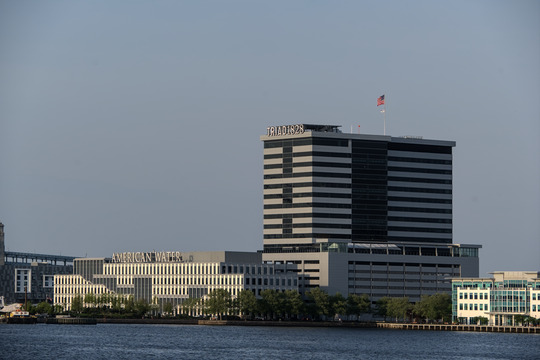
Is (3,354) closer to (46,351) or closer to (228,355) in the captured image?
(46,351)

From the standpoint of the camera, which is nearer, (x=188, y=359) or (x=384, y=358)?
(x=188, y=359)

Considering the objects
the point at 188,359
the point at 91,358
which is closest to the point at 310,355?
the point at 188,359

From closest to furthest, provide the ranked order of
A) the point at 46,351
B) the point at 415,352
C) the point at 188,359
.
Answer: the point at 188,359 → the point at 46,351 → the point at 415,352

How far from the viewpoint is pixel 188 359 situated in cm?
17025

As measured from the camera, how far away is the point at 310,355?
18438cm

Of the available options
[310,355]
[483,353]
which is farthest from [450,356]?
[310,355]

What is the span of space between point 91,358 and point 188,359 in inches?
537

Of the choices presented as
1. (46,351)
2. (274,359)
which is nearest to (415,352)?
(274,359)

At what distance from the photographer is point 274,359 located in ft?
569

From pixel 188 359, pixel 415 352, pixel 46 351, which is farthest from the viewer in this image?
pixel 415 352

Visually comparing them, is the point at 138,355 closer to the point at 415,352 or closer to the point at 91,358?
the point at 91,358

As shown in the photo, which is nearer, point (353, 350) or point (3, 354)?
point (3, 354)

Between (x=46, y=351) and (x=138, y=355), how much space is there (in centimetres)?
1545

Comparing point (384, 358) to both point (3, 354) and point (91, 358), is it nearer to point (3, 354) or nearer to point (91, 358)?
point (91, 358)
